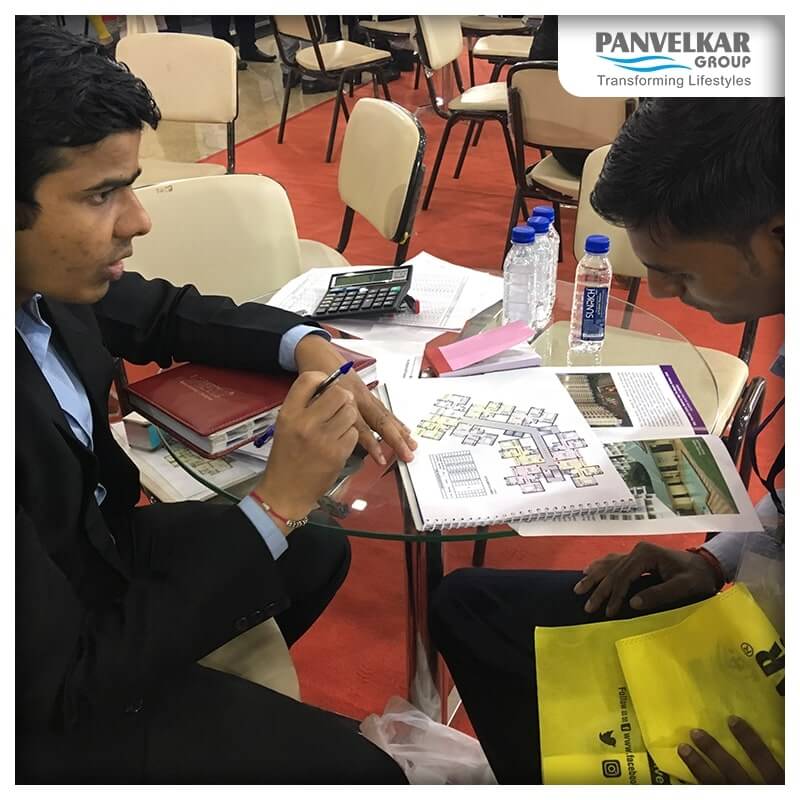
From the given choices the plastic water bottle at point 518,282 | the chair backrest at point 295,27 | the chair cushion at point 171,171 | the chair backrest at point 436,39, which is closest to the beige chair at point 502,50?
the chair backrest at point 436,39

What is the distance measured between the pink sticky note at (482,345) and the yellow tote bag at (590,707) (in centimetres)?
46

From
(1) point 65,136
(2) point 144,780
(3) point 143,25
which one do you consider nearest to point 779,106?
(1) point 65,136

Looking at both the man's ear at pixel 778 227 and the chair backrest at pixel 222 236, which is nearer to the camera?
the man's ear at pixel 778 227

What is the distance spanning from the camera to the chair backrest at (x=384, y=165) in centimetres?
220

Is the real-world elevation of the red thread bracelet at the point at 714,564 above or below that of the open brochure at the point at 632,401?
below

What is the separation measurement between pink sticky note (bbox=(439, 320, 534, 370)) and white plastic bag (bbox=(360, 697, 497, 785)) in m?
0.67

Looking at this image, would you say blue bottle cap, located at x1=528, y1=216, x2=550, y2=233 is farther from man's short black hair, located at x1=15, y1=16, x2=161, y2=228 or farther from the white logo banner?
man's short black hair, located at x1=15, y1=16, x2=161, y2=228

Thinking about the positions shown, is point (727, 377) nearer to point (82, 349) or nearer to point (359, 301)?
point (359, 301)

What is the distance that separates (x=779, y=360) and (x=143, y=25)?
220 inches

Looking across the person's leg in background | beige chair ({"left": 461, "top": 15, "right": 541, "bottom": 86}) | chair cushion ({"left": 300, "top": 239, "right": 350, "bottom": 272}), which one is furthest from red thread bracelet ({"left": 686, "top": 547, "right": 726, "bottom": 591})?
the person's leg in background

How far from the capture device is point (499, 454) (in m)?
1.13

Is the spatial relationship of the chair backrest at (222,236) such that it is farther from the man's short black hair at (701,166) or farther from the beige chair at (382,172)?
the man's short black hair at (701,166)

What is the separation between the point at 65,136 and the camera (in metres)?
0.90

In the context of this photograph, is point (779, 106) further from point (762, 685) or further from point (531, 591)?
point (531, 591)
